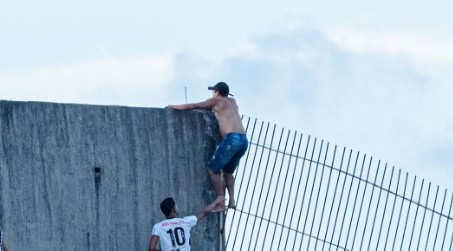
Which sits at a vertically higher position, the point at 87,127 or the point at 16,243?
the point at 87,127

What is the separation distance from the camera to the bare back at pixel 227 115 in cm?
1380

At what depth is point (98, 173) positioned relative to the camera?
1346cm

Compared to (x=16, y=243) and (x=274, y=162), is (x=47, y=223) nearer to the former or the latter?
(x=16, y=243)

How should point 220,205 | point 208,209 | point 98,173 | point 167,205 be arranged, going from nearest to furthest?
point 167,205 < point 98,173 < point 208,209 < point 220,205

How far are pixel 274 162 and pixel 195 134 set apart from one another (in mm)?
822

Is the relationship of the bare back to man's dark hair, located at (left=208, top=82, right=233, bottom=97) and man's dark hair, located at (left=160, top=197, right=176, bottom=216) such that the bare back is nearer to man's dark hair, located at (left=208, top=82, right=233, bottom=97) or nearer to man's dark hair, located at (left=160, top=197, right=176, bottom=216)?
man's dark hair, located at (left=208, top=82, right=233, bottom=97)

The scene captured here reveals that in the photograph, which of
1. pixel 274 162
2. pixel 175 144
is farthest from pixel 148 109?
pixel 274 162

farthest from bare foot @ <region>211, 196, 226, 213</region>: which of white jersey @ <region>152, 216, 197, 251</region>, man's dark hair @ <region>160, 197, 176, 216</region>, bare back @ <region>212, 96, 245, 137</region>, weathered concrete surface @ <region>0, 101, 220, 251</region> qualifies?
man's dark hair @ <region>160, 197, 176, 216</region>

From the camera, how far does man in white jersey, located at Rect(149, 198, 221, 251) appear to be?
13000 mm

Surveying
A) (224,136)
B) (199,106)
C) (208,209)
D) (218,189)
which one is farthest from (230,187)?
(199,106)

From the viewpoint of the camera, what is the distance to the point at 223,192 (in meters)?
13.9

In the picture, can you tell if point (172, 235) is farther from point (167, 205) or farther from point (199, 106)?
point (199, 106)

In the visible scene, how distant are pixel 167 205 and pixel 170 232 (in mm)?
258

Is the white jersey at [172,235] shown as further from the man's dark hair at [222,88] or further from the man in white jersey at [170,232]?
the man's dark hair at [222,88]
